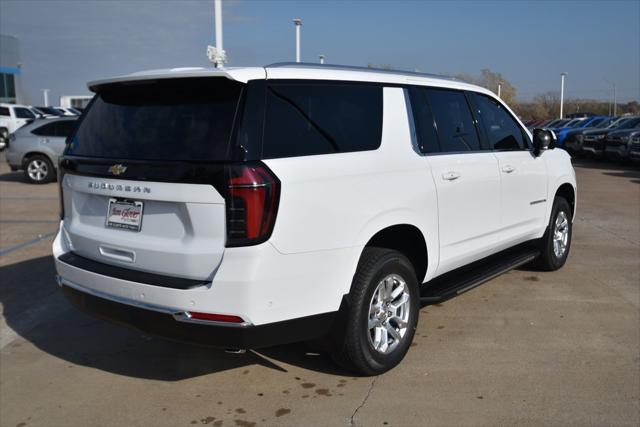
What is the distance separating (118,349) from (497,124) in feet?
12.3

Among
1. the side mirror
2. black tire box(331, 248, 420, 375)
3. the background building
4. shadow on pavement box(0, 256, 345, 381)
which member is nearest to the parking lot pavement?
shadow on pavement box(0, 256, 345, 381)

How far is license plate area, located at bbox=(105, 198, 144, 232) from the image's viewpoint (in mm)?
3598

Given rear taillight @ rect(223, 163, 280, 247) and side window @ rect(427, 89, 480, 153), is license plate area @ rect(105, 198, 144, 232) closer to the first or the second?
rear taillight @ rect(223, 163, 280, 247)

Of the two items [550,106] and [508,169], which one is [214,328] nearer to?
[508,169]

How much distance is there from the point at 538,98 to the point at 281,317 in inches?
3162

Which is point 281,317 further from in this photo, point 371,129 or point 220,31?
point 220,31

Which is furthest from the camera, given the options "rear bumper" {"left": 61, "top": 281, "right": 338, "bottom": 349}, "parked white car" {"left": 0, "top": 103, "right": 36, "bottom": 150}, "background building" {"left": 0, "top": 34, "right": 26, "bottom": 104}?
"background building" {"left": 0, "top": 34, "right": 26, "bottom": 104}

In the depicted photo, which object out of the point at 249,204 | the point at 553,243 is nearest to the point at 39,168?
the point at 553,243

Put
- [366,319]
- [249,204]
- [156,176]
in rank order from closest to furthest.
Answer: [249,204]
[156,176]
[366,319]

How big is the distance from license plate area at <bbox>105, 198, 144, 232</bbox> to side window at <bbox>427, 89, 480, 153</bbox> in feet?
7.59

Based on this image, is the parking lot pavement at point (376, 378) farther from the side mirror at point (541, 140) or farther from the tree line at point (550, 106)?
the tree line at point (550, 106)

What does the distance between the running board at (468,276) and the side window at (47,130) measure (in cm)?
1348

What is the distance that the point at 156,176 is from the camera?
3.45 m

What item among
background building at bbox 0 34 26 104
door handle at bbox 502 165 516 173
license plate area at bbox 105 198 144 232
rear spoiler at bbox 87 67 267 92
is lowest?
license plate area at bbox 105 198 144 232
